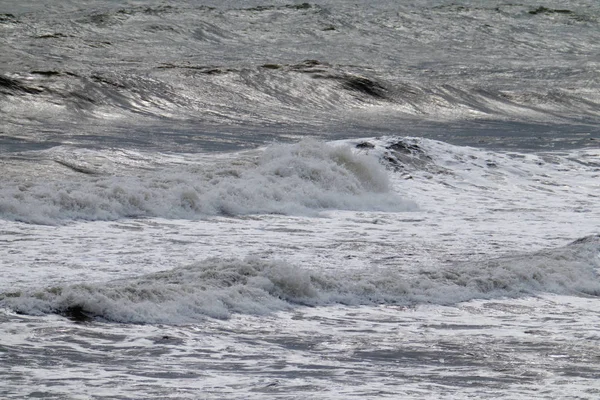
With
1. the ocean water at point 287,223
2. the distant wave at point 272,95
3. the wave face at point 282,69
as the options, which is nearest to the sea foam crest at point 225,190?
the ocean water at point 287,223

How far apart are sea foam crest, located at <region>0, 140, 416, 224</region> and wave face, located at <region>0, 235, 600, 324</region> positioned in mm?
2525

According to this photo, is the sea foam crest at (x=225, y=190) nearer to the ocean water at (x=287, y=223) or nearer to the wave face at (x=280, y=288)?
the ocean water at (x=287, y=223)

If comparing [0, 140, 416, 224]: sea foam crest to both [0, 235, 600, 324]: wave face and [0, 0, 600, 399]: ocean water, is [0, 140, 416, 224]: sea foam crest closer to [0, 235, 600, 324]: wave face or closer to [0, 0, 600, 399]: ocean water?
[0, 0, 600, 399]: ocean water

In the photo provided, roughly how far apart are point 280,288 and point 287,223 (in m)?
3.01

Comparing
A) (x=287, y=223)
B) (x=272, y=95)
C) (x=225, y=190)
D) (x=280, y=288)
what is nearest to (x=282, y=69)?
(x=272, y=95)

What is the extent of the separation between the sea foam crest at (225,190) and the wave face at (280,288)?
2525mm

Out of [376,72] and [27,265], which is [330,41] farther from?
[27,265]

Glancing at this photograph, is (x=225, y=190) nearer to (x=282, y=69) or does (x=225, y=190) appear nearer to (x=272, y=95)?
(x=272, y=95)

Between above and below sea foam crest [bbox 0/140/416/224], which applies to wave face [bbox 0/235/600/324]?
above

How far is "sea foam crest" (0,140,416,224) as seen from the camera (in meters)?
10.8

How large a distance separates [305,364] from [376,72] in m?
17.5

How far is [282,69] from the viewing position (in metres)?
22.1

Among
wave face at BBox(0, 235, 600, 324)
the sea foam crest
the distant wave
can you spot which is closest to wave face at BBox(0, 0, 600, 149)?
the distant wave

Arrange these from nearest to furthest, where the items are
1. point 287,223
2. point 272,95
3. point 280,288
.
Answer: point 280,288, point 287,223, point 272,95
